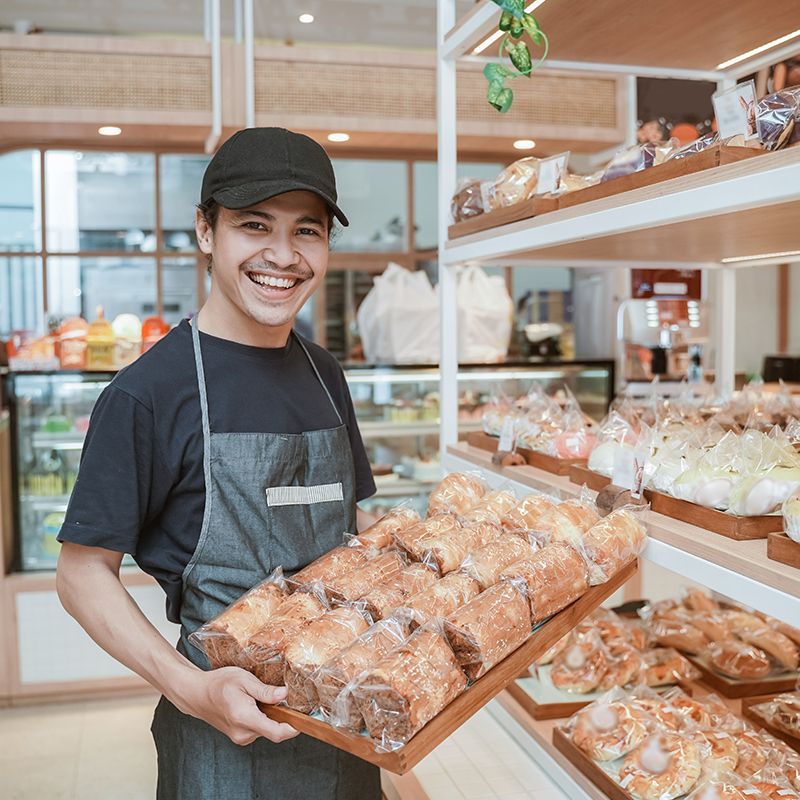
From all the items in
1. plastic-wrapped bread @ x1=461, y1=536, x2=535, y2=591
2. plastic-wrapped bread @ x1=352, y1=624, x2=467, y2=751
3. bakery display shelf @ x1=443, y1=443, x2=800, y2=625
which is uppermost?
bakery display shelf @ x1=443, y1=443, x2=800, y2=625

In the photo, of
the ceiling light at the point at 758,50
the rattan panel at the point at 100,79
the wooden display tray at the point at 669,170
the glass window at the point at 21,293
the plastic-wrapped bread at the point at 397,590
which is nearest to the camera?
the wooden display tray at the point at 669,170

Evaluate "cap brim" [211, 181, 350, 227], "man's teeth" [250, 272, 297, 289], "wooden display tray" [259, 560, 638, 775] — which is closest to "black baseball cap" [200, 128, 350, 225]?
"cap brim" [211, 181, 350, 227]

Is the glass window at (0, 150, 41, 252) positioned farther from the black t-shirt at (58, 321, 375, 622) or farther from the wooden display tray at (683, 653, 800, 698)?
the wooden display tray at (683, 653, 800, 698)

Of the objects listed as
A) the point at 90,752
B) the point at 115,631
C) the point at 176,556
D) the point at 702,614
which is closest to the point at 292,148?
the point at 176,556

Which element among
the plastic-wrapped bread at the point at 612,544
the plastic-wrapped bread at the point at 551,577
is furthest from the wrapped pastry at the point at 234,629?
the plastic-wrapped bread at the point at 612,544

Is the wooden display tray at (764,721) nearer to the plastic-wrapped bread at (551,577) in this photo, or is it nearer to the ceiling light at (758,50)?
the plastic-wrapped bread at (551,577)

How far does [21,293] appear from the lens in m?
5.78

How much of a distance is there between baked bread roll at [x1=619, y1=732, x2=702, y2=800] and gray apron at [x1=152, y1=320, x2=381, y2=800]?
492 millimetres

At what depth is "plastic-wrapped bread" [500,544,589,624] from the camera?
123 centimetres

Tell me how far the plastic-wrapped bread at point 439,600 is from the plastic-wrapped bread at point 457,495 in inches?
11.7

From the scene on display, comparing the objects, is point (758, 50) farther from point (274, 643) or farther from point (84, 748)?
point (84, 748)

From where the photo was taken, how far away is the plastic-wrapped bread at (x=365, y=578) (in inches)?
49.9

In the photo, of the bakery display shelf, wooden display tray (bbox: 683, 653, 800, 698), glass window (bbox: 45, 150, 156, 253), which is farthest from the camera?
glass window (bbox: 45, 150, 156, 253)

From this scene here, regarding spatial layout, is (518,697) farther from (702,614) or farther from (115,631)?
(115,631)
